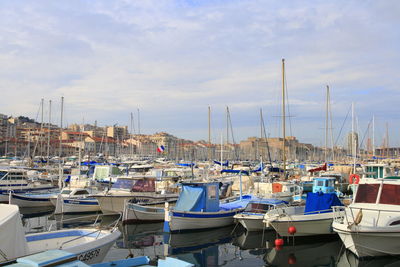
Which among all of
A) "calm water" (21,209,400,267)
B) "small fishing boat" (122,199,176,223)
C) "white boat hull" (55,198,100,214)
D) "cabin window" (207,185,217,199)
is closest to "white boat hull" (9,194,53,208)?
"white boat hull" (55,198,100,214)

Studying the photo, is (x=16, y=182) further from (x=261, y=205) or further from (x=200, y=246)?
(x=261, y=205)

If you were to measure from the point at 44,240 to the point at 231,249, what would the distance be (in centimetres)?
788

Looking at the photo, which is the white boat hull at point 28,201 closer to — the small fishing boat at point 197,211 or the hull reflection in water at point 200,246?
the small fishing boat at point 197,211

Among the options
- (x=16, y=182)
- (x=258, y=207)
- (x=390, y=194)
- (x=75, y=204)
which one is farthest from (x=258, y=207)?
(x=16, y=182)

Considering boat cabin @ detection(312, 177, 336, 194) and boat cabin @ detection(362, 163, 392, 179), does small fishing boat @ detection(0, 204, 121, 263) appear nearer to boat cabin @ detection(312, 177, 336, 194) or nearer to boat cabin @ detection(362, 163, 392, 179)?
boat cabin @ detection(312, 177, 336, 194)

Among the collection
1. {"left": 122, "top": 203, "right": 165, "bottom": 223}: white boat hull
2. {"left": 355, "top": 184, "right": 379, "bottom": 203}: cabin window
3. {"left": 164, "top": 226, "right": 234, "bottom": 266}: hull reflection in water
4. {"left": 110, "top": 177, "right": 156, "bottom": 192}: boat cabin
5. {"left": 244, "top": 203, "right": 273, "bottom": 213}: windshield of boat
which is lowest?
{"left": 164, "top": 226, "right": 234, "bottom": 266}: hull reflection in water

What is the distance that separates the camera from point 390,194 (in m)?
14.7

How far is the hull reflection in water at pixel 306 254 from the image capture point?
14.4m

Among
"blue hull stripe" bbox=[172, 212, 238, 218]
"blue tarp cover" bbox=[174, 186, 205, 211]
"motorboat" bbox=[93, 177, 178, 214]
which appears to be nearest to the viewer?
"blue hull stripe" bbox=[172, 212, 238, 218]

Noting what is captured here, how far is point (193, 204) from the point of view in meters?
20.0

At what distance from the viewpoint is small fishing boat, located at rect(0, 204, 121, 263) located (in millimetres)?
9398

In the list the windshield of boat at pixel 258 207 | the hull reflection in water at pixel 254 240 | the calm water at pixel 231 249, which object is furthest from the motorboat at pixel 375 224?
the windshield of boat at pixel 258 207

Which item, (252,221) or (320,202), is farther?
(252,221)

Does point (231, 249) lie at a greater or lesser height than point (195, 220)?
lesser
